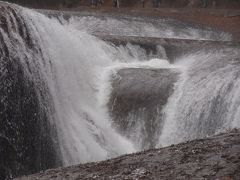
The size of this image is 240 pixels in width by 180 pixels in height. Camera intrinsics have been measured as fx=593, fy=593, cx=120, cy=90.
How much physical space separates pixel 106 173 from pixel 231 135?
87.5 inches

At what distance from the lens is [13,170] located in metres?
12.0

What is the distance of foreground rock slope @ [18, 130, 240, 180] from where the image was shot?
731 cm

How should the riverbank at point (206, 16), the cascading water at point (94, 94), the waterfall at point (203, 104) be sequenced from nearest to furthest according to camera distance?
the cascading water at point (94, 94) < the waterfall at point (203, 104) < the riverbank at point (206, 16)

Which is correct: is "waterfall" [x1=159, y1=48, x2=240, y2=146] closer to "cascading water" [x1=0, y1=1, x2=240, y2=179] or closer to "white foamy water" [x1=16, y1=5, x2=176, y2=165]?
"cascading water" [x1=0, y1=1, x2=240, y2=179]

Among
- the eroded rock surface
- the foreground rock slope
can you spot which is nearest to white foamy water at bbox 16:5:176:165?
the eroded rock surface

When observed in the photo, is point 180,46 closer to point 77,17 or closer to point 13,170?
point 77,17

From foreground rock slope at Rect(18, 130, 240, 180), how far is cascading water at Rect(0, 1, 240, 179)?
3.79m

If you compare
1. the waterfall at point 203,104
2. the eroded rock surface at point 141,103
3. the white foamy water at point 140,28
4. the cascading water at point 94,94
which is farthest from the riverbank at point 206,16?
the waterfall at point 203,104

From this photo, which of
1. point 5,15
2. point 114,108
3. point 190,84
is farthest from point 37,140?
point 190,84

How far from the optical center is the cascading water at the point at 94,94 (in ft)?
41.4

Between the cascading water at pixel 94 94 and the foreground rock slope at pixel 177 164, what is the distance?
3790 millimetres

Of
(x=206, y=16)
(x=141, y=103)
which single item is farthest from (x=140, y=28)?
(x=141, y=103)

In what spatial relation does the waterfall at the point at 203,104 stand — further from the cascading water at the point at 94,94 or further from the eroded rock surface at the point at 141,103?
the eroded rock surface at the point at 141,103

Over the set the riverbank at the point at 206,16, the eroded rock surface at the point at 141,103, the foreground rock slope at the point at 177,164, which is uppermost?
the foreground rock slope at the point at 177,164
